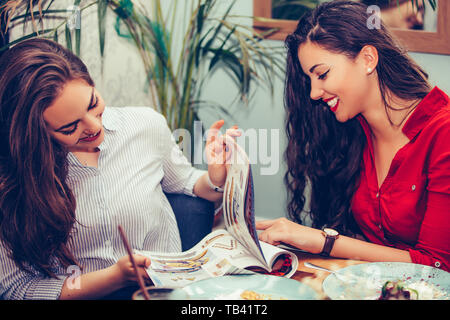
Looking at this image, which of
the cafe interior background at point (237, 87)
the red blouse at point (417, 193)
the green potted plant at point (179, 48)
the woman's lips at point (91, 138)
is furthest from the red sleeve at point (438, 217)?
the green potted plant at point (179, 48)

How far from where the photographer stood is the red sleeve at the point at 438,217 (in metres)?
0.99

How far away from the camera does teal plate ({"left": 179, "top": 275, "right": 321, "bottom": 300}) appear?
2.40 feet

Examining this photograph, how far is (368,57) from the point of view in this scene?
1.16 meters

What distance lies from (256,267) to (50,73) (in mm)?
611

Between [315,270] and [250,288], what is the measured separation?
0.19 m

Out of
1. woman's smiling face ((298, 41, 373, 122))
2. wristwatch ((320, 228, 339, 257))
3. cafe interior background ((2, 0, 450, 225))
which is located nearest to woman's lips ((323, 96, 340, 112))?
woman's smiling face ((298, 41, 373, 122))

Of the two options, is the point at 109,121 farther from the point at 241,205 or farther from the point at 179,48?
the point at 179,48

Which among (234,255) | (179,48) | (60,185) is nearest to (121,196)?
(60,185)

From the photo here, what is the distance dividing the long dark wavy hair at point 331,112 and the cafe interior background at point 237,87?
839mm

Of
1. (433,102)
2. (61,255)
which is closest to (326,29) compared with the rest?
(433,102)

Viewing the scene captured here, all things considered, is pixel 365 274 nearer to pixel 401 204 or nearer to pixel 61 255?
pixel 401 204

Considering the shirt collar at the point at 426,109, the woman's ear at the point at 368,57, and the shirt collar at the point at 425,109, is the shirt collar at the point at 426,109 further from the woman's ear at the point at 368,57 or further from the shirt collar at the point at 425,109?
the woman's ear at the point at 368,57

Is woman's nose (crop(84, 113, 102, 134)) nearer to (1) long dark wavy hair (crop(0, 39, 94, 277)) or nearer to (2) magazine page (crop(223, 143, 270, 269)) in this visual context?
(1) long dark wavy hair (crop(0, 39, 94, 277))

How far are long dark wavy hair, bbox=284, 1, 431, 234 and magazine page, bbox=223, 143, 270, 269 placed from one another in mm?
493
